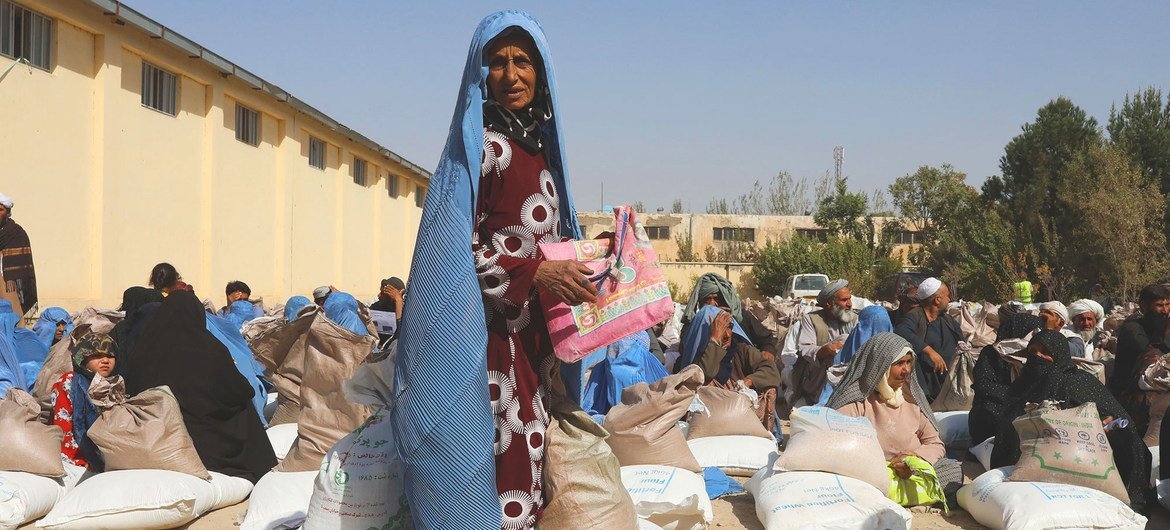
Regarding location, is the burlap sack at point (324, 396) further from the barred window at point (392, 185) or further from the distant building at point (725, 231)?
the distant building at point (725, 231)

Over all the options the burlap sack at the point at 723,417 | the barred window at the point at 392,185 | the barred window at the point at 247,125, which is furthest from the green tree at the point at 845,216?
the burlap sack at the point at 723,417

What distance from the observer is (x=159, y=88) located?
516 inches

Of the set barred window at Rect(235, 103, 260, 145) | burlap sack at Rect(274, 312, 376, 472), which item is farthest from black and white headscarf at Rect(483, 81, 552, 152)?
barred window at Rect(235, 103, 260, 145)

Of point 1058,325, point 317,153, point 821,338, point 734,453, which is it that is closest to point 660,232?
point 317,153

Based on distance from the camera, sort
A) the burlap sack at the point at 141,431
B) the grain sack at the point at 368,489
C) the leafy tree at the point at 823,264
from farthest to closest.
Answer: the leafy tree at the point at 823,264 < the burlap sack at the point at 141,431 < the grain sack at the point at 368,489

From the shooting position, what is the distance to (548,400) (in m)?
2.70

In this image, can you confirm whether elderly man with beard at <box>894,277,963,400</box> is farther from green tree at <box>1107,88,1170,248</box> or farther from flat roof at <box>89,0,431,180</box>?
green tree at <box>1107,88,1170,248</box>

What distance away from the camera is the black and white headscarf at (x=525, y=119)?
2.58 m

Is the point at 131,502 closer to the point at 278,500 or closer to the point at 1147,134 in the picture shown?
the point at 278,500

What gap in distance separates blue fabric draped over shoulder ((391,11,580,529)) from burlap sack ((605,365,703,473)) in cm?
282

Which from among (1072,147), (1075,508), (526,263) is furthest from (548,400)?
(1072,147)

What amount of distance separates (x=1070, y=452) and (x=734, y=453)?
1959mm

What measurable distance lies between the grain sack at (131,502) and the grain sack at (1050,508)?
11.8ft

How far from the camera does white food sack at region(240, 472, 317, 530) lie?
4543mm
